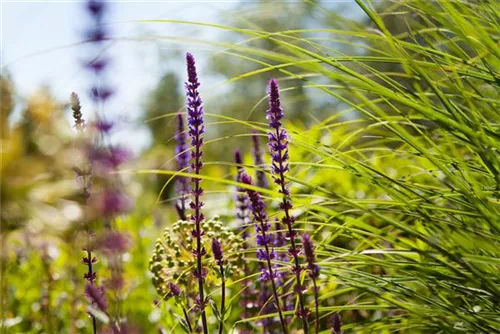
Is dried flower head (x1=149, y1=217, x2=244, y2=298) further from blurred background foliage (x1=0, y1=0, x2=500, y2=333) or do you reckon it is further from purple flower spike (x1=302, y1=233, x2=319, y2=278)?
purple flower spike (x1=302, y1=233, x2=319, y2=278)

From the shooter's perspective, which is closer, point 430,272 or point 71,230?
point 71,230

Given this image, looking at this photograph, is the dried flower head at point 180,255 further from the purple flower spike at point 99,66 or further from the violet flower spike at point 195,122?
the purple flower spike at point 99,66

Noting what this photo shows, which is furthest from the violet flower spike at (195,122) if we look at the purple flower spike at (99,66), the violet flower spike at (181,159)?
the violet flower spike at (181,159)

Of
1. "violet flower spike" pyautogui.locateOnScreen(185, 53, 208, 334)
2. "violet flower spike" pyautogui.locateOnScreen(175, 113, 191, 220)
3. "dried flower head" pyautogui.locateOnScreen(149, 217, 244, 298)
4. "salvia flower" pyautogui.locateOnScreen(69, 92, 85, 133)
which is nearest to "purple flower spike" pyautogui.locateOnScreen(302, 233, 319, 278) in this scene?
"violet flower spike" pyautogui.locateOnScreen(185, 53, 208, 334)

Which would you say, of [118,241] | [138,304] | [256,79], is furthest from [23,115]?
[256,79]

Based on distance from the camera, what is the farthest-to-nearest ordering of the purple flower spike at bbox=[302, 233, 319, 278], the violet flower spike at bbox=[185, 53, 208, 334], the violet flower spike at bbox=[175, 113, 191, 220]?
the violet flower spike at bbox=[175, 113, 191, 220] < the violet flower spike at bbox=[185, 53, 208, 334] < the purple flower spike at bbox=[302, 233, 319, 278]

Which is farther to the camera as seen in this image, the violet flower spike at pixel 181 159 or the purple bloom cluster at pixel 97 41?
the violet flower spike at pixel 181 159

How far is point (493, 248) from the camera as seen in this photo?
1.59 m

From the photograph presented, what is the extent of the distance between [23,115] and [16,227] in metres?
0.27

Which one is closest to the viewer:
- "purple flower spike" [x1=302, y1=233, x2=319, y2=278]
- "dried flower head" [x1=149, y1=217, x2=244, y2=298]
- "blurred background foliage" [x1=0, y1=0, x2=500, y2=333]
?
"blurred background foliage" [x1=0, y1=0, x2=500, y2=333]

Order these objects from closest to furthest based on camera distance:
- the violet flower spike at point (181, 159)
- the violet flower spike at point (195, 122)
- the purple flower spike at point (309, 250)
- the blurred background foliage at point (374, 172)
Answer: the blurred background foliage at point (374, 172)
the purple flower spike at point (309, 250)
the violet flower spike at point (195, 122)
the violet flower spike at point (181, 159)

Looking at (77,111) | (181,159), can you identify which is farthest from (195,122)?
(181,159)

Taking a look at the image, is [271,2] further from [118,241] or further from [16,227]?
[16,227]

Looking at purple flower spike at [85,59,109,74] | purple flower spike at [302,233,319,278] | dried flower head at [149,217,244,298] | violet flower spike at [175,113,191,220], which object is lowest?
purple flower spike at [302,233,319,278]
